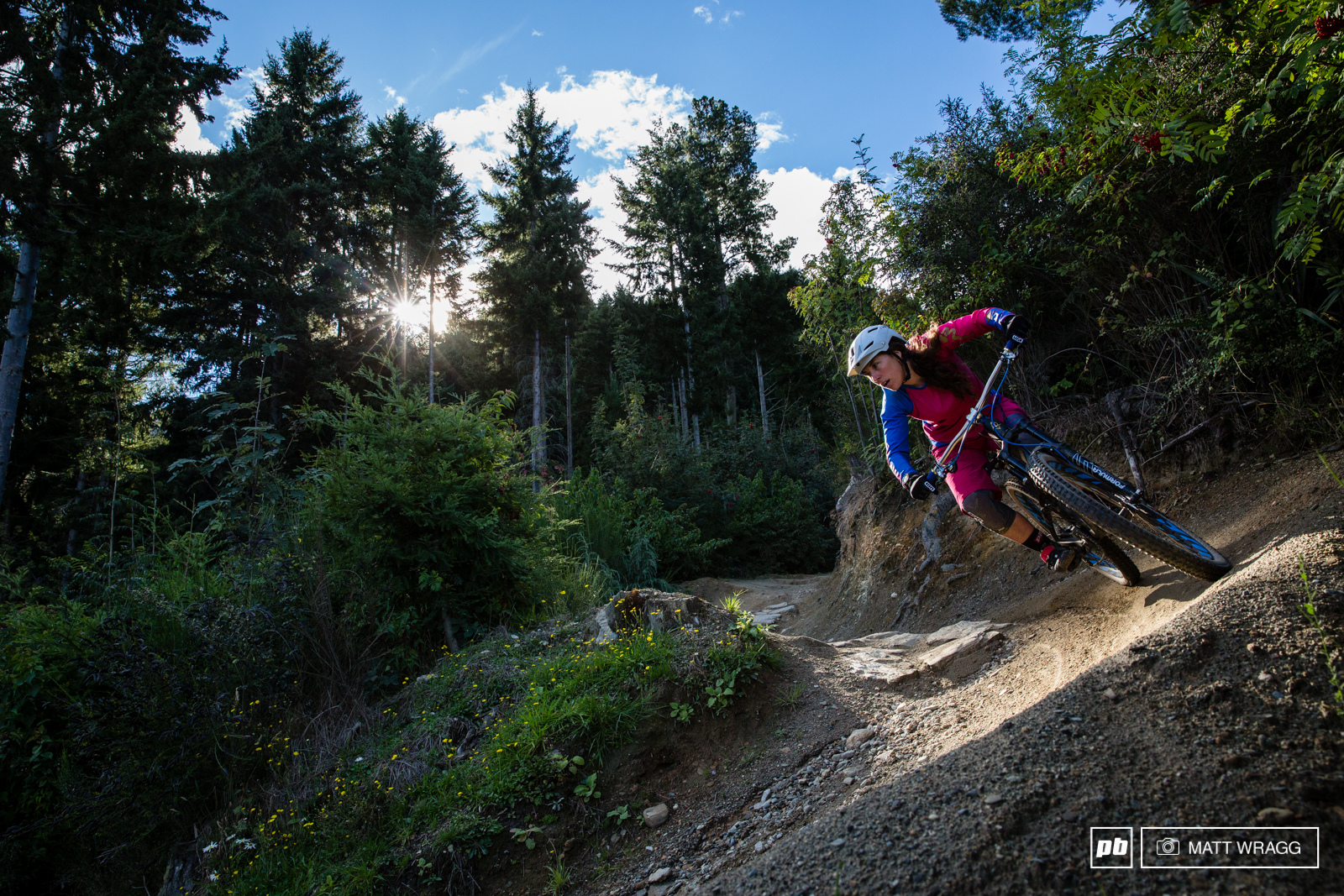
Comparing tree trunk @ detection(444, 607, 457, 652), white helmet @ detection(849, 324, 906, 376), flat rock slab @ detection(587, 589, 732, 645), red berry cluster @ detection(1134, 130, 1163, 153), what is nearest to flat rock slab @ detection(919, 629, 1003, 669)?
flat rock slab @ detection(587, 589, 732, 645)

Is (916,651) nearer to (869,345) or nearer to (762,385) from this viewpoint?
(869,345)

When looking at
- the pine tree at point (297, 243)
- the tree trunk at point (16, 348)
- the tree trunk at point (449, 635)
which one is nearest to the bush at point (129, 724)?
the tree trunk at point (449, 635)

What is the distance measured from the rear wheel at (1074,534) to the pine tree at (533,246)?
58.2 feet

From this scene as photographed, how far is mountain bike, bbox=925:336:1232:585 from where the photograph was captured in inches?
120

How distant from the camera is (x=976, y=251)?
5.48 m

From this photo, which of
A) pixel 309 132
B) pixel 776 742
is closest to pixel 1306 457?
pixel 776 742

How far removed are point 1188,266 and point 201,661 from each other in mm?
7709

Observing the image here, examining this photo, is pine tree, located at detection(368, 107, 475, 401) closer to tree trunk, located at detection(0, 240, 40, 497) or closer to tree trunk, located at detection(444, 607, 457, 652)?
tree trunk, located at detection(0, 240, 40, 497)

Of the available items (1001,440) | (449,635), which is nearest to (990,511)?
(1001,440)

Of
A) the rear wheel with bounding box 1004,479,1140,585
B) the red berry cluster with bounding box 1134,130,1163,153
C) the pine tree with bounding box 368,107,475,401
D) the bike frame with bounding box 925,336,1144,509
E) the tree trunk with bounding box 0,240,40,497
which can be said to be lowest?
the rear wheel with bounding box 1004,479,1140,585

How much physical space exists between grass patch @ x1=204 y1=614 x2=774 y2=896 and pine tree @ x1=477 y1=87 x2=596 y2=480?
16.8 meters

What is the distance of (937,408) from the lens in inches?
155

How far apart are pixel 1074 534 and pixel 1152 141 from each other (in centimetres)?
231

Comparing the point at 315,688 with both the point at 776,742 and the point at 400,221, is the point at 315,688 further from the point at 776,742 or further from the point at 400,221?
the point at 400,221
